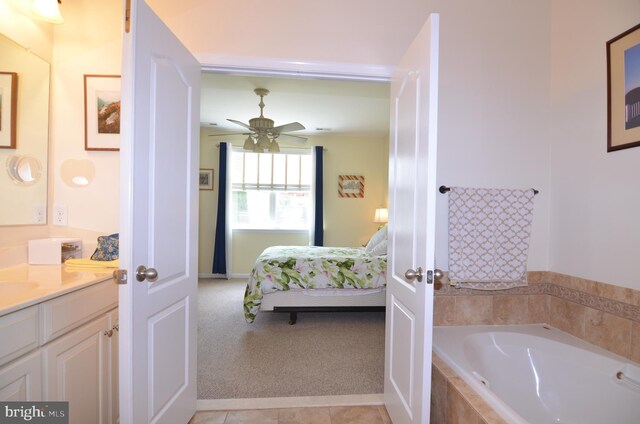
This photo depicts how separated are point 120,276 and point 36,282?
50cm

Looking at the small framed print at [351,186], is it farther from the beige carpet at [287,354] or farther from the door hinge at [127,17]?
the door hinge at [127,17]

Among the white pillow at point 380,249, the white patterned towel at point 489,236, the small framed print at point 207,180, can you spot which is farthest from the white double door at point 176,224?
the small framed print at point 207,180

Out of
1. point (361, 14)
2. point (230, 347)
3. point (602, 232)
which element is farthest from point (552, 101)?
point (230, 347)

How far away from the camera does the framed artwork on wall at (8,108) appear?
55.9 inches

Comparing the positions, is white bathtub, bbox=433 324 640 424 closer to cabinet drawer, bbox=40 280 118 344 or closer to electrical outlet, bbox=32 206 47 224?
cabinet drawer, bbox=40 280 118 344

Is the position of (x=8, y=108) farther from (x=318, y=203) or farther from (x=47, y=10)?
(x=318, y=203)

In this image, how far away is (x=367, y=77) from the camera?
1.79 metres

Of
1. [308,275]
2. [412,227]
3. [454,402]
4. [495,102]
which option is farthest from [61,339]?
[495,102]

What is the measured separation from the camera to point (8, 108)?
145 centimetres

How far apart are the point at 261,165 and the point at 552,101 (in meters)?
4.55

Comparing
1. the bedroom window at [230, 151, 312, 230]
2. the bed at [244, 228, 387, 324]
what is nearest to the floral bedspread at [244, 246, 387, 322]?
the bed at [244, 228, 387, 324]

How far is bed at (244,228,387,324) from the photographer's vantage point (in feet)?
10.1

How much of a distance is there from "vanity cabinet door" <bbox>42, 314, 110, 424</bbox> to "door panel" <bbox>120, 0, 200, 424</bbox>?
244 millimetres

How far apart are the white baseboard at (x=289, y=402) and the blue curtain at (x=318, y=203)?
11.5 feet
